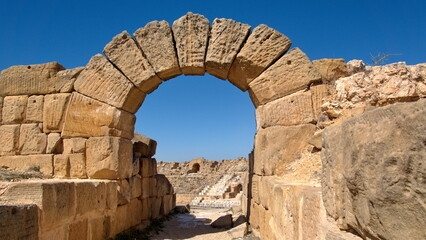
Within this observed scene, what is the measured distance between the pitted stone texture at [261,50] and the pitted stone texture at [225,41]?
0.39 ft

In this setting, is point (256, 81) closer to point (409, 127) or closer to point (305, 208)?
point (305, 208)

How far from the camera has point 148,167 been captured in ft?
26.4

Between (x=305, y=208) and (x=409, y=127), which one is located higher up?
(x=409, y=127)

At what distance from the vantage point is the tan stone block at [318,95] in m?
5.34

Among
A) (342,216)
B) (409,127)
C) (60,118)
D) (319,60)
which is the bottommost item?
(342,216)

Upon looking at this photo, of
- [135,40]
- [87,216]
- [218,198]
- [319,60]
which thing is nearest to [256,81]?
[319,60]

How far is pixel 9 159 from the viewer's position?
6.27 metres

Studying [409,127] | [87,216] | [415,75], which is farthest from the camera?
[87,216]

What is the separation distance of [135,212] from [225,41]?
151 inches

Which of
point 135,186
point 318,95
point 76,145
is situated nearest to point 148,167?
point 135,186

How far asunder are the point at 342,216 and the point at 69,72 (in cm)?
593

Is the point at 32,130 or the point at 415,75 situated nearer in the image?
the point at 415,75

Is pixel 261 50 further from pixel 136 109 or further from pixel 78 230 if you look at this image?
pixel 78 230

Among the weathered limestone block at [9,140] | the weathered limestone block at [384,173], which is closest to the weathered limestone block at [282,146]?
the weathered limestone block at [384,173]
